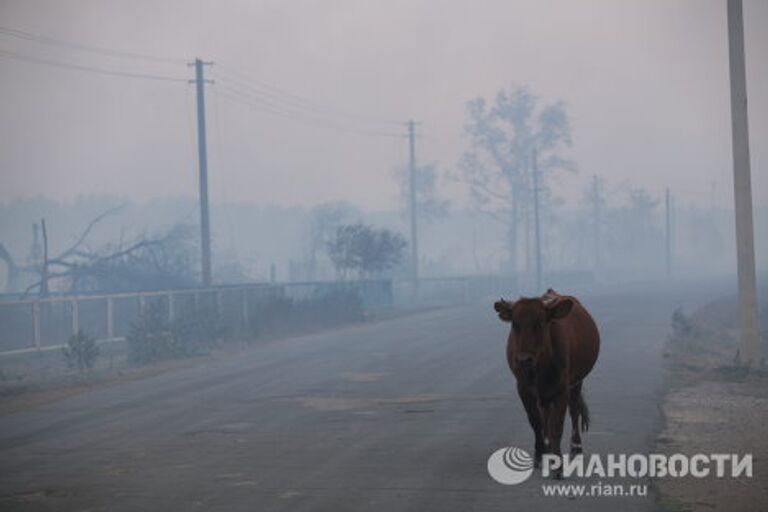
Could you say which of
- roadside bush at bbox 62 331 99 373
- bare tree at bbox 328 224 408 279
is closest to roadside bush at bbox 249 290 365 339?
bare tree at bbox 328 224 408 279

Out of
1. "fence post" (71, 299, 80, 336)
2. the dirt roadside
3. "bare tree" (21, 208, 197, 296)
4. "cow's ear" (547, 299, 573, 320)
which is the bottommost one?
the dirt roadside

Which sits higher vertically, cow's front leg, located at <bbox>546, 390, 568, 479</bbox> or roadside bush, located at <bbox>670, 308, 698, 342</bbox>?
cow's front leg, located at <bbox>546, 390, 568, 479</bbox>

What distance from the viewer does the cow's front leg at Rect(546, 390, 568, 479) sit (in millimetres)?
10609

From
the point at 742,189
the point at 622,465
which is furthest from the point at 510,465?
the point at 742,189

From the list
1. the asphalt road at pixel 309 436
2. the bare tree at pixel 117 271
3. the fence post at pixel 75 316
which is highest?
the bare tree at pixel 117 271

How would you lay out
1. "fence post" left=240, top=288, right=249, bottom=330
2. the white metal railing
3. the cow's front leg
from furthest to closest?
"fence post" left=240, top=288, right=249, bottom=330 → the white metal railing → the cow's front leg

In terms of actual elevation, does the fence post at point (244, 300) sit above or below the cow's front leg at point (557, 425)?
above

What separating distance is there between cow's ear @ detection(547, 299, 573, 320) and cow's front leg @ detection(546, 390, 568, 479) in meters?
0.75

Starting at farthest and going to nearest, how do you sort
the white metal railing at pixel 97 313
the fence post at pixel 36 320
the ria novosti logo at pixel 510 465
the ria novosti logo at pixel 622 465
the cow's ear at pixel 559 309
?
the white metal railing at pixel 97 313 → the fence post at pixel 36 320 → the ria novosti logo at pixel 622 465 → the ria novosti logo at pixel 510 465 → the cow's ear at pixel 559 309

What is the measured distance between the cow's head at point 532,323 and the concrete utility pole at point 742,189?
1264 cm

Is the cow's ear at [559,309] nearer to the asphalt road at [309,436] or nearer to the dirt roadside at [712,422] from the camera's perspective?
the asphalt road at [309,436]

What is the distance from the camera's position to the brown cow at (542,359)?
10.2 meters

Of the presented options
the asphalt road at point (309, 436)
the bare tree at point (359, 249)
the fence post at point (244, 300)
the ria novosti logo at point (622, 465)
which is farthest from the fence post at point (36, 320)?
the bare tree at point (359, 249)

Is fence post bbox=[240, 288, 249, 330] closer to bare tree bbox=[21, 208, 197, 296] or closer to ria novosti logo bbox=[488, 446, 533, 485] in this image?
bare tree bbox=[21, 208, 197, 296]
